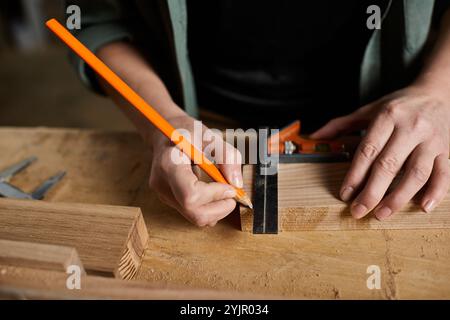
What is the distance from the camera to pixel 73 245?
0.76 m

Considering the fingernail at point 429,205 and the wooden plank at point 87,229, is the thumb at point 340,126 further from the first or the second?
the wooden plank at point 87,229

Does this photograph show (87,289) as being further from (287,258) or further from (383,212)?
(383,212)

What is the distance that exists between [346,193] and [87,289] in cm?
50

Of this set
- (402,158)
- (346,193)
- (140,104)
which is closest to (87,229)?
(140,104)

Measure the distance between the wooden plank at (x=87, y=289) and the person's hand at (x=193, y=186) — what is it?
6.3 inches

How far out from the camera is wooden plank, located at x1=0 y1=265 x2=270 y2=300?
66cm

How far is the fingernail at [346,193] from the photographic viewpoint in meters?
0.82

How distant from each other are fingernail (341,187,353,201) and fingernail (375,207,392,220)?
58 millimetres

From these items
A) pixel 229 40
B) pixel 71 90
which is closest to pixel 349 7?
pixel 229 40

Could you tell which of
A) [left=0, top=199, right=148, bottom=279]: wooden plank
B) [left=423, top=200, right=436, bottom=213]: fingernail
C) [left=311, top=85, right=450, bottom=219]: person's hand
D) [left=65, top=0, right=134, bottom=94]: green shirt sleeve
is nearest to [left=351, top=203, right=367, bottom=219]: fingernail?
[left=311, top=85, right=450, bottom=219]: person's hand

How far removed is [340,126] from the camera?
1.02 metres

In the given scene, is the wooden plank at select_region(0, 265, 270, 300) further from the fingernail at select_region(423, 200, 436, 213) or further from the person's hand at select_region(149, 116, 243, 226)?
the fingernail at select_region(423, 200, 436, 213)
